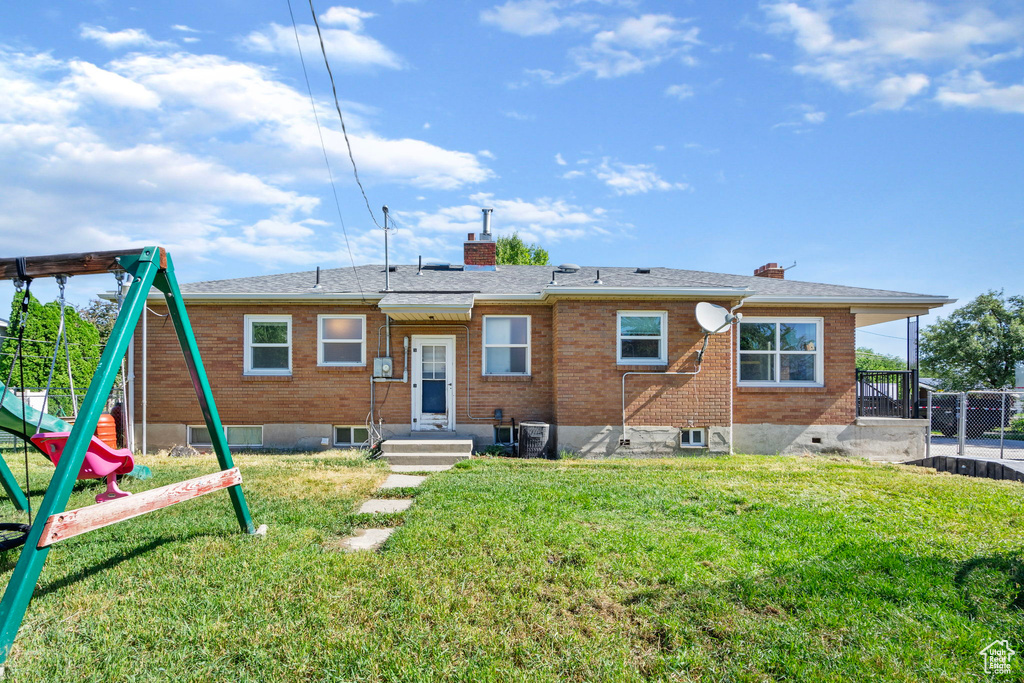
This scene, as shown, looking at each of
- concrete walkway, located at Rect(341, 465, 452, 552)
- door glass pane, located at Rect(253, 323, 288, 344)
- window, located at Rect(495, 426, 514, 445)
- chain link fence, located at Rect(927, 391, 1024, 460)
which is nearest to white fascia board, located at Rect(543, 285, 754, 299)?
window, located at Rect(495, 426, 514, 445)

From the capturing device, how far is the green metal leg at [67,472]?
10.5ft

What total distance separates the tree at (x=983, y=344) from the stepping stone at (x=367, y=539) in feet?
107

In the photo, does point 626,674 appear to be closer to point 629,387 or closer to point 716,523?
point 716,523

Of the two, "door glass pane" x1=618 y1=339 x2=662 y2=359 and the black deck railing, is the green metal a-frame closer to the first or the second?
"door glass pane" x1=618 y1=339 x2=662 y2=359

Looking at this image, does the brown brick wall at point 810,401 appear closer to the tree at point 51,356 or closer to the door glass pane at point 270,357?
the door glass pane at point 270,357

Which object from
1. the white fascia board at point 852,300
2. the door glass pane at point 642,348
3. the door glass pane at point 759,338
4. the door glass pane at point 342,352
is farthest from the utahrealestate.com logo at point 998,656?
the door glass pane at point 342,352

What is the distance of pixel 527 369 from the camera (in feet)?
40.6

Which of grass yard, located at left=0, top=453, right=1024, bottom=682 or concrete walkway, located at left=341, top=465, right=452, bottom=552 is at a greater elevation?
grass yard, located at left=0, top=453, right=1024, bottom=682

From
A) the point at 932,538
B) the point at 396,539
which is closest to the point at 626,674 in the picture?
the point at 396,539

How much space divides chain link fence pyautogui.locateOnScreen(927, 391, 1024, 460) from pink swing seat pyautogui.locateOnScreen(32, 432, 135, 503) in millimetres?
15281

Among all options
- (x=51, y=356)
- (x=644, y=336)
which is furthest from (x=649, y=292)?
(x=51, y=356)

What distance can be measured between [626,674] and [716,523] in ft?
10.6

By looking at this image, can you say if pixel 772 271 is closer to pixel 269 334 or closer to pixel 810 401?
pixel 810 401

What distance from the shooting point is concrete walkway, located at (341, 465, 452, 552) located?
516 centimetres
